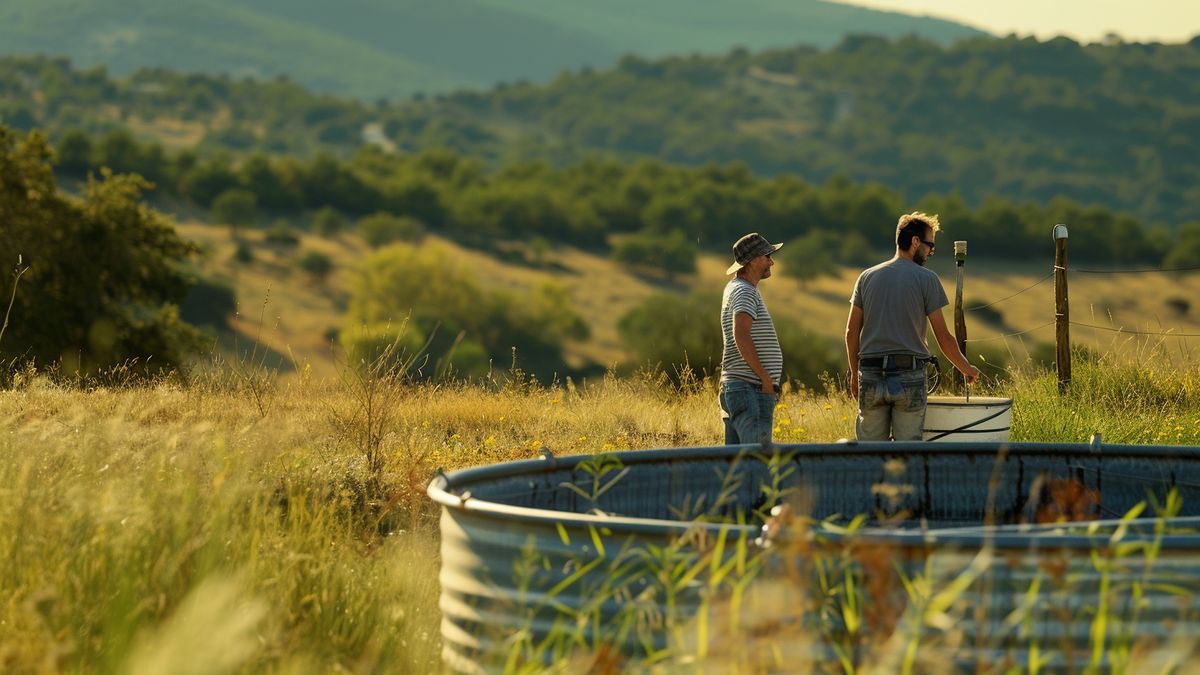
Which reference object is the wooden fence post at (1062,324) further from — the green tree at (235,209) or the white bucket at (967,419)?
the green tree at (235,209)

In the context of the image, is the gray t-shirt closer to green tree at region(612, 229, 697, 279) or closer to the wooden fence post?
the wooden fence post

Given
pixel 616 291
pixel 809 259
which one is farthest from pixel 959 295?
pixel 809 259

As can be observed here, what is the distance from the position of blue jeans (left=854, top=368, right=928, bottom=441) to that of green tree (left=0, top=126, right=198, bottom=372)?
15342 millimetres

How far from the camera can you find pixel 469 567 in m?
4.47

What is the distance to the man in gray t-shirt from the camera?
295 inches

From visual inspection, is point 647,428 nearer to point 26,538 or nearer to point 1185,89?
point 26,538

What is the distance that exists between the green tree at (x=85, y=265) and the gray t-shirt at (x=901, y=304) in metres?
15.5

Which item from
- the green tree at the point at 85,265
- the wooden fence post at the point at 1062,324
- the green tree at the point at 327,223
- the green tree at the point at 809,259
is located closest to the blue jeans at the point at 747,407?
the wooden fence post at the point at 1062,324

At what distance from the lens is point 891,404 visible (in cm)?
762

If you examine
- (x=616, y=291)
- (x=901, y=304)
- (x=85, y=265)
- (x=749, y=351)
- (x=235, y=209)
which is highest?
(x=235, y=209)

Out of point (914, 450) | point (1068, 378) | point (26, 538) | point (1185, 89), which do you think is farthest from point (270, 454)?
point (1185, 89)

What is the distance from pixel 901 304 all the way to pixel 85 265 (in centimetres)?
1793

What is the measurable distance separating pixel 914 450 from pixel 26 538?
329 centimetres

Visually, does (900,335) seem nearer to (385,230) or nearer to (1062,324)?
(1062,324)
